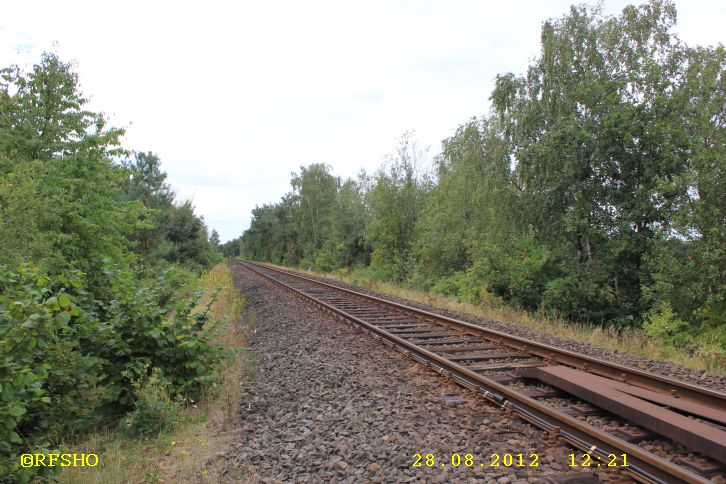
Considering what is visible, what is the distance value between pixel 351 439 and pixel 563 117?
17.6 m

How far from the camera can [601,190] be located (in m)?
17.1

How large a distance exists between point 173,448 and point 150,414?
62cm

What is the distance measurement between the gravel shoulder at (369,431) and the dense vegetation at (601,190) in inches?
427

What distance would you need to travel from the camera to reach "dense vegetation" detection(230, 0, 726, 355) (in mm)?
13516

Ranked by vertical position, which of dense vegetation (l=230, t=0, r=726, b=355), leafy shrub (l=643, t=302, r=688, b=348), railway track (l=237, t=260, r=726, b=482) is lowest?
leafy shrub (l=643, t=302, r=688, b=348)

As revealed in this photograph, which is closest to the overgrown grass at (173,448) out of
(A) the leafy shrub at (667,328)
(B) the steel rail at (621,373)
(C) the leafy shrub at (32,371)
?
(C) the leafy shrub at (32,371)

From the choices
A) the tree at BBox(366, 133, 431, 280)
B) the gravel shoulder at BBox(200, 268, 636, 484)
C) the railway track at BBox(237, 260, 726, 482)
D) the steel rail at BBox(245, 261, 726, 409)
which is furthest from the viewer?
the tree at BBox(366, 133, 431, 280)

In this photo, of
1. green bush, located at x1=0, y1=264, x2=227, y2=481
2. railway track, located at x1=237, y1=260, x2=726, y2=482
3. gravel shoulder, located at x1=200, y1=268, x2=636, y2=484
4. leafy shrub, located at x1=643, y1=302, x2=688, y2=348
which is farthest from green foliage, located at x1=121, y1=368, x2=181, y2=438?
leafy shrub, located at x1=643, y1=302, x2=688, y2=348

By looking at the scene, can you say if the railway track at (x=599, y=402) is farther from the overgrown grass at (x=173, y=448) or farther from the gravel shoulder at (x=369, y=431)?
the overgrown grass at (x=173, y=448)

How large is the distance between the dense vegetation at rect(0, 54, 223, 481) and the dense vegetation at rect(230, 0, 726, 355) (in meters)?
13.3

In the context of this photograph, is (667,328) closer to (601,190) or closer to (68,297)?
(601,190)

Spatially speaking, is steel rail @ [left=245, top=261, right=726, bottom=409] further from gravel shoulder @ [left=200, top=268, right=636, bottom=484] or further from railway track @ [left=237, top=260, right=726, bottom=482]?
gravel shoulder @ [left=200, top=268, right=636, bottom=484]

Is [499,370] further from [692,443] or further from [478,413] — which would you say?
[692,443]

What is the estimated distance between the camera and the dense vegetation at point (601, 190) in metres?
13.5
